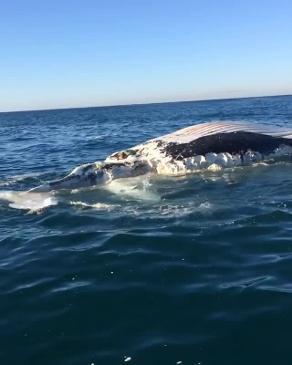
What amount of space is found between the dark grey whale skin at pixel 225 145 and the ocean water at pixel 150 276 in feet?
7.15

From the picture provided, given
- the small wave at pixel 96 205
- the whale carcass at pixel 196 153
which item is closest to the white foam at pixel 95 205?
the small wave at pixel 96 205

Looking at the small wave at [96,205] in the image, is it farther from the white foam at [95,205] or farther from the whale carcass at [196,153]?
the whale carcass at [196,153]

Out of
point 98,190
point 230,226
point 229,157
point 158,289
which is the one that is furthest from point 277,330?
point 229,157

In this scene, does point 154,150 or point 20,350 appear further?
point 154,150

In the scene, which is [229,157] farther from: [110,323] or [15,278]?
[110,323]

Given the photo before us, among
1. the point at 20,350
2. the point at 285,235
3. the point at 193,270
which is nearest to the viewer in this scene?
the point at 20,350

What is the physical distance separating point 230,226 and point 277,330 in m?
3.83

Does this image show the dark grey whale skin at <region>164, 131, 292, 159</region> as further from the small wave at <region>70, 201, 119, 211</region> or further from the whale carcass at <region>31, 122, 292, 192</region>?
the small wave at <region>70, 201, 119, 211</region>

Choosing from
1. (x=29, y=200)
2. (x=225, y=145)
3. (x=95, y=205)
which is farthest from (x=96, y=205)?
(x=225, y=145)

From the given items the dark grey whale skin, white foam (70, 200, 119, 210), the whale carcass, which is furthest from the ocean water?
the dark grey whale skin

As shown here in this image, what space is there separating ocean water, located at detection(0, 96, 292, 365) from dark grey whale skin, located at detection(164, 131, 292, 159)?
2.18 m

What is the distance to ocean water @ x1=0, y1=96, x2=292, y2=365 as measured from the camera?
592 centimetres

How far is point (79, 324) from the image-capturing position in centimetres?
649

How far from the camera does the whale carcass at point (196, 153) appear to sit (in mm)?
14945
